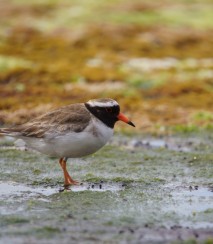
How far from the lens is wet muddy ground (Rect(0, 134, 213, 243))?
1154cm

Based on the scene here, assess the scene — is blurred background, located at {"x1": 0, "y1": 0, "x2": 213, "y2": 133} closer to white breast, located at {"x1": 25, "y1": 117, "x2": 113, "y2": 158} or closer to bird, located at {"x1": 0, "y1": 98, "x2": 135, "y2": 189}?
bird, located at {"x1": 0, "y1": 98, "x2": 135, "y2": 189}

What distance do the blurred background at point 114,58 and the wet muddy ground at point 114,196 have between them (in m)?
4.25

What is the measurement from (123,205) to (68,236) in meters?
2.27

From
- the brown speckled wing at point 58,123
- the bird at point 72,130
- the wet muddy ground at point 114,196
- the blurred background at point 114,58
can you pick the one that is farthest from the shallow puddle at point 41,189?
the blurred background at point 114,58

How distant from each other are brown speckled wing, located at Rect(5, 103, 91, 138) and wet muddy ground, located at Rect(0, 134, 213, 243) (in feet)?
3.43

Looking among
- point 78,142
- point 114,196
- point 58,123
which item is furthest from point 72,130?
point 114,196

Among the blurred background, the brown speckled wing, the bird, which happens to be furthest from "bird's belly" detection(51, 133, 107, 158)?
the blurred background

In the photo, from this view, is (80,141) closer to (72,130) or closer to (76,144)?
(76,144)

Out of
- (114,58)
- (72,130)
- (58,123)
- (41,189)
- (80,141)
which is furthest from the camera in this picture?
(114,58)

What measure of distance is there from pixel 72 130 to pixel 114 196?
1607 mm

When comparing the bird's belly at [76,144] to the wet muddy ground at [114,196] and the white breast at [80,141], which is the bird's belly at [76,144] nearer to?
the white breast at [80,141]

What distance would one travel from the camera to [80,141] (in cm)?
1456

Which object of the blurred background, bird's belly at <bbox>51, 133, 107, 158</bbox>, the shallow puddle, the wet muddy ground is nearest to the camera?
the wet muddy ground

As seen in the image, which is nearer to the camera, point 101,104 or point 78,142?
point 78,142
